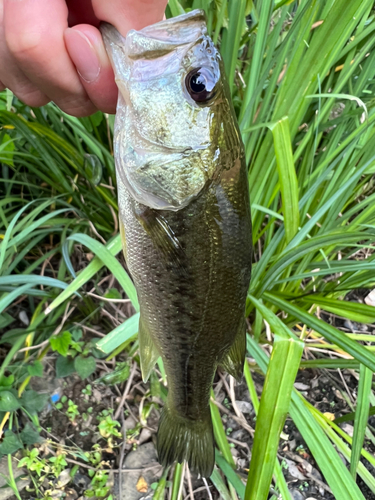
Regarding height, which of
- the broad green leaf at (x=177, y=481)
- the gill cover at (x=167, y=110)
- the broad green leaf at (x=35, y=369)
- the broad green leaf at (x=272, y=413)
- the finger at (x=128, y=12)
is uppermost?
the finger at (x=128, y=12)

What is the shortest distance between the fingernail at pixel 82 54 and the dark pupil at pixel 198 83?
0.15 meters

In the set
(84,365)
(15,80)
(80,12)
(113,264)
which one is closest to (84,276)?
(113,264)

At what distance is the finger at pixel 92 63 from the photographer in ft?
1.62

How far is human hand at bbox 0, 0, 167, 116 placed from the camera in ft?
1.53

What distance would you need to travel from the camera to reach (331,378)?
1.21 metres

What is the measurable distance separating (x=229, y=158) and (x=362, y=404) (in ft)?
1.98

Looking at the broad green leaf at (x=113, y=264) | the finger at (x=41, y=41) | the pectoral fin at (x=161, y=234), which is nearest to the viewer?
the finger at (x=41, y=41)

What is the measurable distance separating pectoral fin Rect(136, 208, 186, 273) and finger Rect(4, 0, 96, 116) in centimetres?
25

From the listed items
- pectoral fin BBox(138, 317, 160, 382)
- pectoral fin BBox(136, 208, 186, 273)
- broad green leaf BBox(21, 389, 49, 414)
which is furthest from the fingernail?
broad green leaf BBox(21, 389, 49, 414)

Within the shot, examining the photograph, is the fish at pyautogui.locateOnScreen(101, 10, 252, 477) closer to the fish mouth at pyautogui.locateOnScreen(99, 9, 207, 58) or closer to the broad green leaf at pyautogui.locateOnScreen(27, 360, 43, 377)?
the fish mouth at pyautogui.locateOnScreen(99, 9, 207, 58)

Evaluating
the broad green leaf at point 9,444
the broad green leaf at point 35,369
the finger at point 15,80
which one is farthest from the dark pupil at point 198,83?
the broad green leaf at point 9,444

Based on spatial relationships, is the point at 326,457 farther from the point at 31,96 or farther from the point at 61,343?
the point at 31,96

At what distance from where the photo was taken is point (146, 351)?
718 mm

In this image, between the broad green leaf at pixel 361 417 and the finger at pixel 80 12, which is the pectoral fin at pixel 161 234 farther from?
the broad green leaf at pixel 361 417
